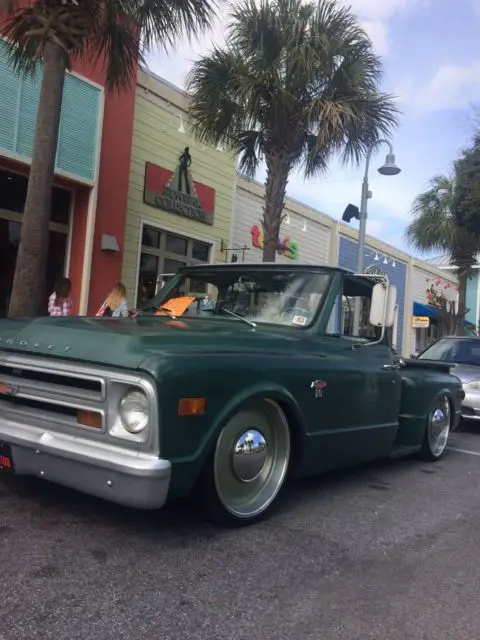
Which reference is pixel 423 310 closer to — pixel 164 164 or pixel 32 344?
pixel 164 164

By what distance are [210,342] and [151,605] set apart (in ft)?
4.85

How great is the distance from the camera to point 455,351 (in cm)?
1040

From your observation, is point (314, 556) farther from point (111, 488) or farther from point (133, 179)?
point (133, 179)

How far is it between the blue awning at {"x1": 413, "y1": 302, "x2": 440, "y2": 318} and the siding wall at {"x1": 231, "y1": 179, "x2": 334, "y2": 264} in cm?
845

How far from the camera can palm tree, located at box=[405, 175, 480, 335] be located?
19344mm

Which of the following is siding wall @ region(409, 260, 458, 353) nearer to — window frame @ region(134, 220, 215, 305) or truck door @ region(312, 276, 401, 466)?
window frame @ region(134, 220, 215, 305)

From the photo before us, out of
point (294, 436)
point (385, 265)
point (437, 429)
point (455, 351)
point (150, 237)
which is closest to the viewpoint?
point (294, 436)

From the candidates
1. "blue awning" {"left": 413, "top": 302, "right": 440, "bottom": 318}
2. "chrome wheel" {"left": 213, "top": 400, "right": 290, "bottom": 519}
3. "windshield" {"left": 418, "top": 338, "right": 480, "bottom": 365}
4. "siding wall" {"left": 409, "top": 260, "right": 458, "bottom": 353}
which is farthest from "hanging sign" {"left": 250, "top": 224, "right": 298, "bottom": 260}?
"chrome wheel" {"left": 213, "top": 400, "right": 290, "bottom": 519}

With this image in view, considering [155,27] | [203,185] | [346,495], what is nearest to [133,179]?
[203,185]

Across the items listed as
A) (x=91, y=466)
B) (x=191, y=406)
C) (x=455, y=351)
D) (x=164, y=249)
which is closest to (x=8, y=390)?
(x=91, y=466)

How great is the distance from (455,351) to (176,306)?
6.68m

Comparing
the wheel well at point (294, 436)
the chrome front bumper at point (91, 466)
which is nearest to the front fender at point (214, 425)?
the wheel well at point (294, 436)

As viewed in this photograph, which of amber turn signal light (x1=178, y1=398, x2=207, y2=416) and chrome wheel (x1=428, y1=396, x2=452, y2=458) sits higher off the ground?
amber turn signal light (x1=178, y1=398, x2=207, y2=416)

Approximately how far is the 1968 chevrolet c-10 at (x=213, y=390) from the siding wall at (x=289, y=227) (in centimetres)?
855
